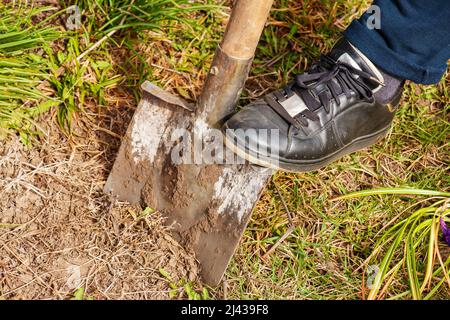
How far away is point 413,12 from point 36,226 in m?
1.49

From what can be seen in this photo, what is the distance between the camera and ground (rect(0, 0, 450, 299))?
7.25 feet

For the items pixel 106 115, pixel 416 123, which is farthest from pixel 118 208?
pixel 416 123

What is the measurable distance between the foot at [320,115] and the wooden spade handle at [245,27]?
206 millimetres

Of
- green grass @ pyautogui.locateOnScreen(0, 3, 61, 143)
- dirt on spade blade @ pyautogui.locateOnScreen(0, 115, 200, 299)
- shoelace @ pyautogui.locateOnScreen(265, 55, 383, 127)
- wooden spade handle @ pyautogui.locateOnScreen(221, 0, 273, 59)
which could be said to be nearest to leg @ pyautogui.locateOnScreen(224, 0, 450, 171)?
shoelace @ pyautogui.locateOnScreen(265, 55, 383, 127)

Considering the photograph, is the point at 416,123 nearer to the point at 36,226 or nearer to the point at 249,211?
the point at 249,211

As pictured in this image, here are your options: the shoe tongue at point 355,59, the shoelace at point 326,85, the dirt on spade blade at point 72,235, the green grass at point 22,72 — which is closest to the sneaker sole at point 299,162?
the shoelace at point 326,85

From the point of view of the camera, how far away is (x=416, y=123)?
266cm

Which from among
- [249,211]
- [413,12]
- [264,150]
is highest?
[413,12]

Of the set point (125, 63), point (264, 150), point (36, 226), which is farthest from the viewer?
point (125, 63)

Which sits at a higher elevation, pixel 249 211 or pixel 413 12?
pixel 413 12

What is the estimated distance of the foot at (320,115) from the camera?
208 cm

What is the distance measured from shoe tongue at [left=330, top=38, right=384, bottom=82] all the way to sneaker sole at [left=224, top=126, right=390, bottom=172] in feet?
0.81

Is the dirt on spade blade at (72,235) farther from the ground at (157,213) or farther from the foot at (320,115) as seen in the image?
the foot at (320,115)

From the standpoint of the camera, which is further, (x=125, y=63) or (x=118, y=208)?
(x=125, y=63)
